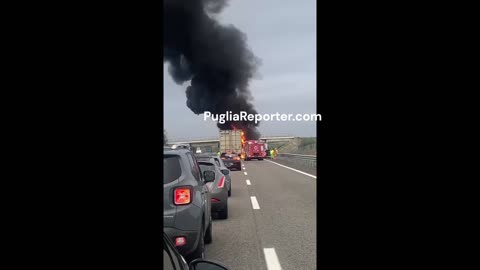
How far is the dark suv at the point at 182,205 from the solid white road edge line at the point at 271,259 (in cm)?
101

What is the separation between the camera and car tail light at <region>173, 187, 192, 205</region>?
516cm

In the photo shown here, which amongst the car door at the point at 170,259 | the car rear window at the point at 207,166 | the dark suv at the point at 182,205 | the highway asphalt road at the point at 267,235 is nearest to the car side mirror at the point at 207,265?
the car door at the point at 170,259

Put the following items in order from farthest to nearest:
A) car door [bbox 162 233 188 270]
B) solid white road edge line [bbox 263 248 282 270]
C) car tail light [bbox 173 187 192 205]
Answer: solid white road edge line [bbox 263 248 282 270], car tail light [bbox 173 187 192 205], car door [bbox 162 233 188 270]

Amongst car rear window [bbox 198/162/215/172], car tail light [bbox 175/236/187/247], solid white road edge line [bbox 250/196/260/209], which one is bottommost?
solid white road edge line [bbox 250/196/260/209]

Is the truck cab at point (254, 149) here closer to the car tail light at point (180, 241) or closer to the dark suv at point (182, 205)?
the dark suv at point (182, 205)

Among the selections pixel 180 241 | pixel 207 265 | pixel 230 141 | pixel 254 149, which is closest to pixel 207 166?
pixel 180 241

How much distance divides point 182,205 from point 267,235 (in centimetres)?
314

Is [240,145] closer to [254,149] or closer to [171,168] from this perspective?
[254,149]

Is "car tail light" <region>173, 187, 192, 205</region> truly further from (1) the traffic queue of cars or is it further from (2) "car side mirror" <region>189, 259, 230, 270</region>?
(2) "car side mirror" <region>189, 259, 230, 270</region>

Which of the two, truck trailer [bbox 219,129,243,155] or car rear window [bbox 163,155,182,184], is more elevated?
truck trailer [bbox 219,129,243,155]

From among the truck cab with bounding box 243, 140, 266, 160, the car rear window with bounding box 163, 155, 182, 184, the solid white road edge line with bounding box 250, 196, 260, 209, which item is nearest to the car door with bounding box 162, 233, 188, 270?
the car rear window with bounding box 163, 155, 182, 184
